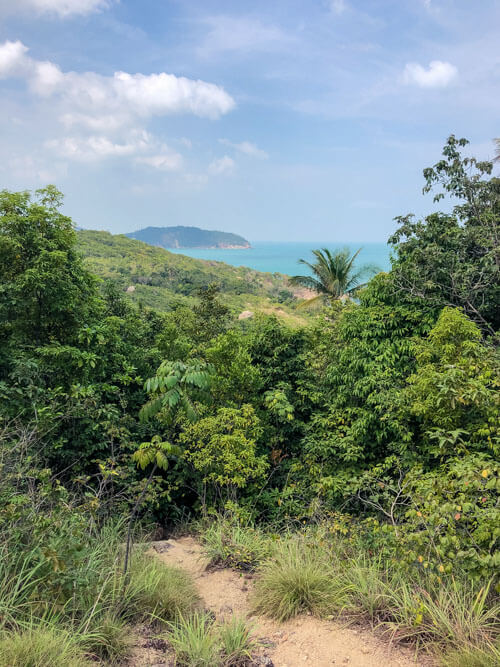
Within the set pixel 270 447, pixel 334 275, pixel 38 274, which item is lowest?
pixel 270 447

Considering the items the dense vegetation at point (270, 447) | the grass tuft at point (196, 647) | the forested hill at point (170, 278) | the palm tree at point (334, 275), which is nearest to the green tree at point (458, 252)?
the dense vegetation at point (270, 447)

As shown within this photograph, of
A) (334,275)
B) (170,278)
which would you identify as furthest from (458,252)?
(170,278)

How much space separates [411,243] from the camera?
963cm

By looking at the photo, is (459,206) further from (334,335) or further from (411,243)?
(334,335)

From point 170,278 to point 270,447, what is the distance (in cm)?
5253

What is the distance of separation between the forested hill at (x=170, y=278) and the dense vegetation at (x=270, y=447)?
28301 mm

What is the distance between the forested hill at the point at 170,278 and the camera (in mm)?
46000

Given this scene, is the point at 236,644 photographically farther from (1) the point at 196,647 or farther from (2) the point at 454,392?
(2) the point at 454,392

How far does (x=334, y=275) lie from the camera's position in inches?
899

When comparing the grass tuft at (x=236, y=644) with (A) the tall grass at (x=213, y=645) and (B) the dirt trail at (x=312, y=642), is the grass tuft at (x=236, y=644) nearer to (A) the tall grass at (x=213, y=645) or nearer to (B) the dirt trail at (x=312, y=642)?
(A) the tall grass at (x=213, y=645)

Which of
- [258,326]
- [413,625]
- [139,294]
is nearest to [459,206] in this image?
[258,326]

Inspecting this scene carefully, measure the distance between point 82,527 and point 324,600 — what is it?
2418mm

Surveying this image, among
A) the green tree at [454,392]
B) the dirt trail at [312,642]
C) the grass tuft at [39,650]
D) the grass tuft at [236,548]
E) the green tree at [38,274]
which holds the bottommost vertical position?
the grass tuft at [236,548]

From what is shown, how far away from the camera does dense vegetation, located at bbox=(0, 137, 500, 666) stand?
369 centimetres
